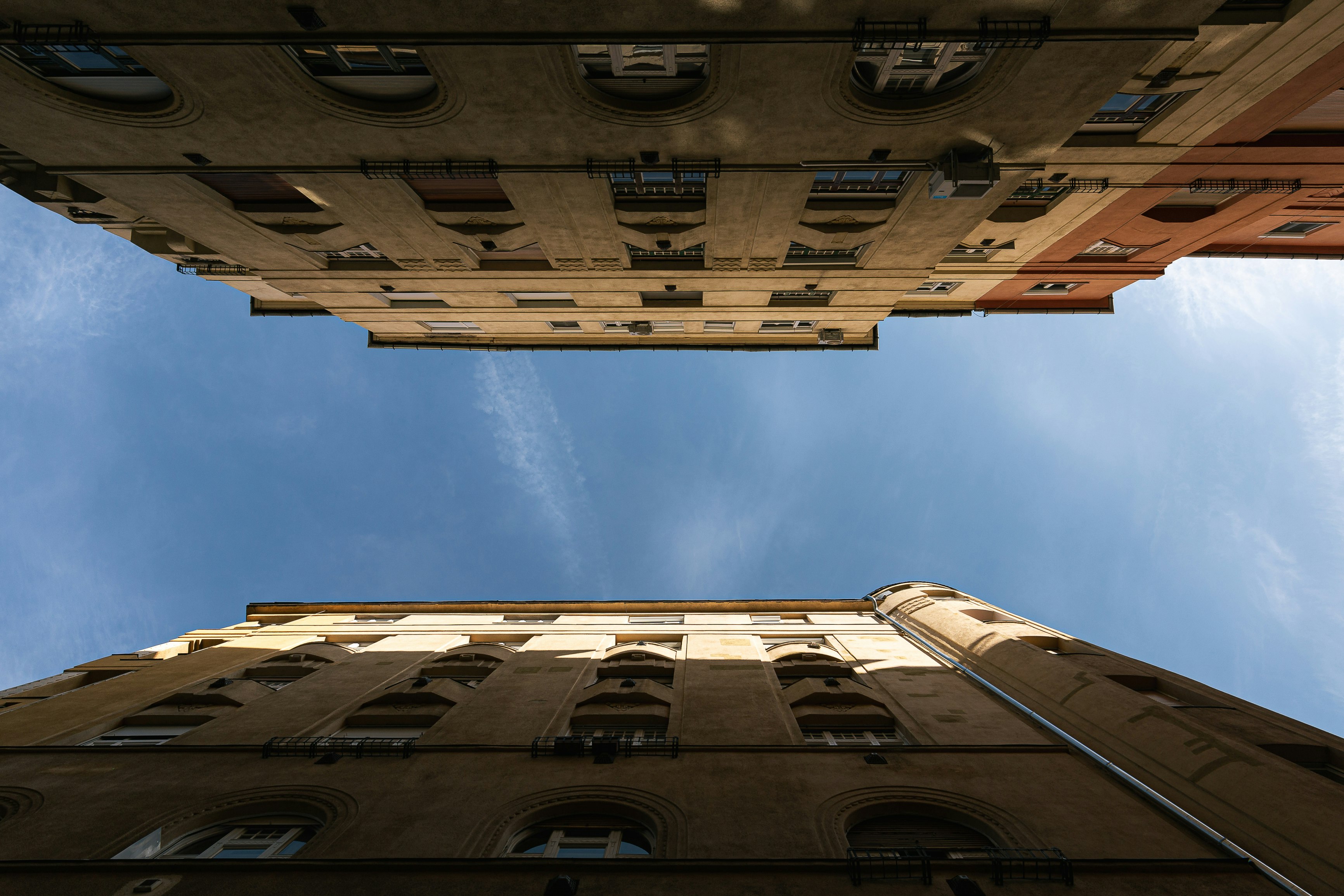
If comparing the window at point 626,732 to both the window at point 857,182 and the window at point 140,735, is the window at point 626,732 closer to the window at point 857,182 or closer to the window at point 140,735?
the window at point 140,735

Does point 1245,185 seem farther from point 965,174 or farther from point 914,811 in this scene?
point 914,811

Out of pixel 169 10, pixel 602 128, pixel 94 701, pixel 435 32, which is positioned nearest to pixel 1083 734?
pixel 602 128

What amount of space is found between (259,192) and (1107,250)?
1405 inches

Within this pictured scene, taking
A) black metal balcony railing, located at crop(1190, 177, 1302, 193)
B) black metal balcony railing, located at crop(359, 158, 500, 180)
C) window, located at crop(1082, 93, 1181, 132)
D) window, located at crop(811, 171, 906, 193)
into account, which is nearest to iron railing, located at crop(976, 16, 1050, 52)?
window, located at crop(811, 171, 906, 193)

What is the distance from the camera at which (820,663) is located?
24.0 metres

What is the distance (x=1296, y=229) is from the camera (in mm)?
26391

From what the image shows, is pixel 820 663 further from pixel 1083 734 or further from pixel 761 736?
pixel 1083 734

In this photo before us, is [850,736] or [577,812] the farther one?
[850,736]

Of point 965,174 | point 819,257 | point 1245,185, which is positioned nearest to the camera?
point 965,174

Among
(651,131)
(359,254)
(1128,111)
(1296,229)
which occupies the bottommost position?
(359,254)

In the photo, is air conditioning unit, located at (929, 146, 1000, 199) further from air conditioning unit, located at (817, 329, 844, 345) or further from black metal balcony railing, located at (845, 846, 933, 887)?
black metal balcony railing, located at (845, 846, 933, 887)

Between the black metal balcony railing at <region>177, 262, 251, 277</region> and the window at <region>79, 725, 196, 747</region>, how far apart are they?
1871 centimetres

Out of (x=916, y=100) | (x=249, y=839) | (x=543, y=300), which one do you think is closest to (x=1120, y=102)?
(x=916, y=100)

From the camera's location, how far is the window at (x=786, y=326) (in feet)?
97.7
